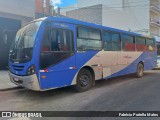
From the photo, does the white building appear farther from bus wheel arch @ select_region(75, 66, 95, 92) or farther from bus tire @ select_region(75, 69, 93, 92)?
bus tire @ select_region(75, 69, 93, 92)

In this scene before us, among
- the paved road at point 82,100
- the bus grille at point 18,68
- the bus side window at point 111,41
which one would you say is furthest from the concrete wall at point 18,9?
the bus side window at point 111,41

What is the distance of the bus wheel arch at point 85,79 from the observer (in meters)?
8.05

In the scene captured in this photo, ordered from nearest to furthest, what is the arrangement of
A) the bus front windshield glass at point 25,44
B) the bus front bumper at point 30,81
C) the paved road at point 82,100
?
the paved road at point 82,100 → the bus front bumper at point 30,81 → the bus front windshield glass at point 25,44

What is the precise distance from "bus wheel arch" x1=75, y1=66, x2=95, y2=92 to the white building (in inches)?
769

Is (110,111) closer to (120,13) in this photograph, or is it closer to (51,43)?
(51,43)

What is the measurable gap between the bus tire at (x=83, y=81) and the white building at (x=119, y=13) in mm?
19688

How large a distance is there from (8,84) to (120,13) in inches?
956

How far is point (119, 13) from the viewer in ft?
99.3

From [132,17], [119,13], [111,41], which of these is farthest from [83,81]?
[132,17]

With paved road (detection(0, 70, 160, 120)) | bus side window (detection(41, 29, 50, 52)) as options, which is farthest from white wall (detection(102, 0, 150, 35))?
bus side window (detection(41, 29, 50, 52))

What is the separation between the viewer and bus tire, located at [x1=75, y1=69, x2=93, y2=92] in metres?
8.02

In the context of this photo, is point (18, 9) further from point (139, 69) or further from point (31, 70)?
point (31, 70)

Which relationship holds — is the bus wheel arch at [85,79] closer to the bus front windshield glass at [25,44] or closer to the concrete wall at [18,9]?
the bus front windshield glass at [25,44]

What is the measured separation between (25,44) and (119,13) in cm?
2515
